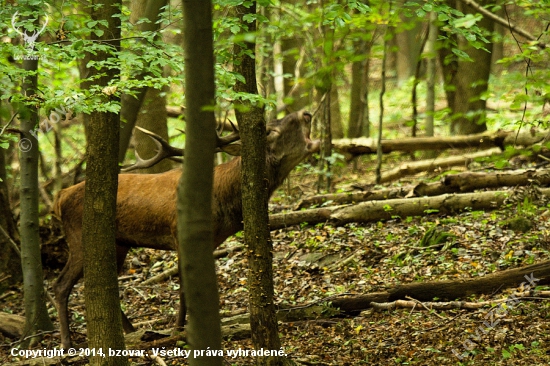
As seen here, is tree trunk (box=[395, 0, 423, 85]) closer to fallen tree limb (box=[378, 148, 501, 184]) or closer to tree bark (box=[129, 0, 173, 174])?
fallen tree limb (box=[378, 148, 501, 184])

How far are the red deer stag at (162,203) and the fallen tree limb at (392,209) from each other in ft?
5.76

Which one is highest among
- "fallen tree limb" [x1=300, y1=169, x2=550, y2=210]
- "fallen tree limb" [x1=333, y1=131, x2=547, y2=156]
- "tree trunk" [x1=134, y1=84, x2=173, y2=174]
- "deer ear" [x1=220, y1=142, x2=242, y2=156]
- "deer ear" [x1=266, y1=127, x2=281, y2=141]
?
"tree trunk" [x1=134, y1=84, x2=173, y2=174]

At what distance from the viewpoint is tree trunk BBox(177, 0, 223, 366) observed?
2.64 meters

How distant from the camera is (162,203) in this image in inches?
270

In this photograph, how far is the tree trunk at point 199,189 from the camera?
264 centimetres

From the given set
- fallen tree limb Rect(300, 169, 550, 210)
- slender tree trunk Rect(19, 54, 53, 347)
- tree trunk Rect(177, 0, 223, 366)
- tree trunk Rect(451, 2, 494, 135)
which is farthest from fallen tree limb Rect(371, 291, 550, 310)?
tree trunk Rect(451, 2, 494, 135)

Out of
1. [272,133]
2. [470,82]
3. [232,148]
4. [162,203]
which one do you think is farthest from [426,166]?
[162,203]

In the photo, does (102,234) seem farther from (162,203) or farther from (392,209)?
(392,209)

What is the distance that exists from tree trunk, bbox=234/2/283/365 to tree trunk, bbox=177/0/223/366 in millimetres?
1763

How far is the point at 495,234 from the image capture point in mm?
7344

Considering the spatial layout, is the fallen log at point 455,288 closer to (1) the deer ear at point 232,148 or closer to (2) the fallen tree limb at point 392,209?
(1) the deer ear at point 232,148

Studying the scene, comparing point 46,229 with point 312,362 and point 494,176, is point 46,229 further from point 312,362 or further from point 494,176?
point 494,176

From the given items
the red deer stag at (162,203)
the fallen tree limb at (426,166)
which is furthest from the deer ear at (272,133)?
the fallen tree limb at (426,166)

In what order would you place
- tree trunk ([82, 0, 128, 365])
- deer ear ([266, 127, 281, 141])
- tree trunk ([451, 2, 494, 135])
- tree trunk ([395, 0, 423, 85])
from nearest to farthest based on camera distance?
1. tree trunk ([82, 0, 128, 365])
2. deer ear ([266, 127, 281, 141])
3. tree trunk ([451, 2, 494, 135])
4. tree trunk ([395, 0, 423, 85])
